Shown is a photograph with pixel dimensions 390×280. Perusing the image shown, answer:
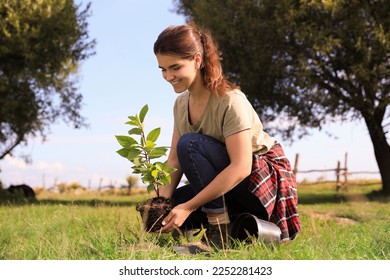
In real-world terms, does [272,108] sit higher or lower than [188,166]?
higher

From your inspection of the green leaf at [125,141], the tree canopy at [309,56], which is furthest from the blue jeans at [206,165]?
the tree canopy at [309,56]

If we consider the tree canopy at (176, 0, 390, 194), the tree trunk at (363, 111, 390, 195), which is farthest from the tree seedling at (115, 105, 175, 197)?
the tree trunk at (363, 111, 390, 195)

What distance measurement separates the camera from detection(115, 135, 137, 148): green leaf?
399 cm

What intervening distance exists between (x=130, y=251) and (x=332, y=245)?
5.67 feet

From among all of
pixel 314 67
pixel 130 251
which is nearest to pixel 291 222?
pixel 130 251

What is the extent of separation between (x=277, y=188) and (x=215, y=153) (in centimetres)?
60

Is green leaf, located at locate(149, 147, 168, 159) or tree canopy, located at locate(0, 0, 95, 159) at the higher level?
tree canopy, located at locate(0, 0, 95, 159)

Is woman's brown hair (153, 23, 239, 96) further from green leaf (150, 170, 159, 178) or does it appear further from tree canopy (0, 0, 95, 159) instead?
tree canopy (0, 0, 95, 159)

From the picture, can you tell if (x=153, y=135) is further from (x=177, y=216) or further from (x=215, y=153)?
(x=177, y=216)

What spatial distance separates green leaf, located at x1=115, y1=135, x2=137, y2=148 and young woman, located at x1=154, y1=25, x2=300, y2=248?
0.34m

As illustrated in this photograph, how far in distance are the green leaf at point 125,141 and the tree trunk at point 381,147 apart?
13971 millimetres

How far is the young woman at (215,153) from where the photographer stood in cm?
390
